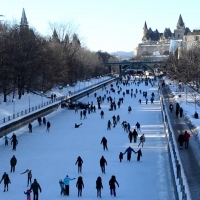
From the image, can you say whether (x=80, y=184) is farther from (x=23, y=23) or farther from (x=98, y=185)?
(x=23, y=23)

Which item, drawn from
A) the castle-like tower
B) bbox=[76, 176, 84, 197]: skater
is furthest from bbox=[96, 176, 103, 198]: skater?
the castle-like tower

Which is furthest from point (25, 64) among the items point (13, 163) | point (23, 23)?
point (23, 23)

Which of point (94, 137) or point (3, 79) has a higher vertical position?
point (3, 79)

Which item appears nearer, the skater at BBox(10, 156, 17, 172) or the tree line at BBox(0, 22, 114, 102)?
the skater at BBox(10, 156, 17, 172)

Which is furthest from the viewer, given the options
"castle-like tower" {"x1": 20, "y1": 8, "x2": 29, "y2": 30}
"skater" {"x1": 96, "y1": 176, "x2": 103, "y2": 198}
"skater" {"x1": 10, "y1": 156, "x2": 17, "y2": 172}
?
"castle-like tower" {"x1": 20, "y1": 8, "x2": 29, "y2": 30}

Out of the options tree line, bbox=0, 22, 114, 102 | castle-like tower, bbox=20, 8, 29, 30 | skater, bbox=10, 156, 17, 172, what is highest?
castle-like tower, bbox=20, 8, 29, 30

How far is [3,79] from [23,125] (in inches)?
342

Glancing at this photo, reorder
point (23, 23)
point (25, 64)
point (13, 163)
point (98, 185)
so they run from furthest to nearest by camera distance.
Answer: point (23, 23), point (25, 64), point (13, 163), point (98, 185)

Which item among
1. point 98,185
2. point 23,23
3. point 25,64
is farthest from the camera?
point 23,23

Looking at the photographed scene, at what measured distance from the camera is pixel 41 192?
14.8m

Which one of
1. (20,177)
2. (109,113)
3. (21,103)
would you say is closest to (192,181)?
(20,177)

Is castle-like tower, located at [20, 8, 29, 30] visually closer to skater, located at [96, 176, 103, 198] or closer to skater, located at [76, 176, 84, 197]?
skater, located at [76, 176, 84, 197]

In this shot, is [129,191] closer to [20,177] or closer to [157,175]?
[157,175]

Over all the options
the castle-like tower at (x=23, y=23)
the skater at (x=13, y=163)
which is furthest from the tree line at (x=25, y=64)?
the skater at (x=13, y=163)
